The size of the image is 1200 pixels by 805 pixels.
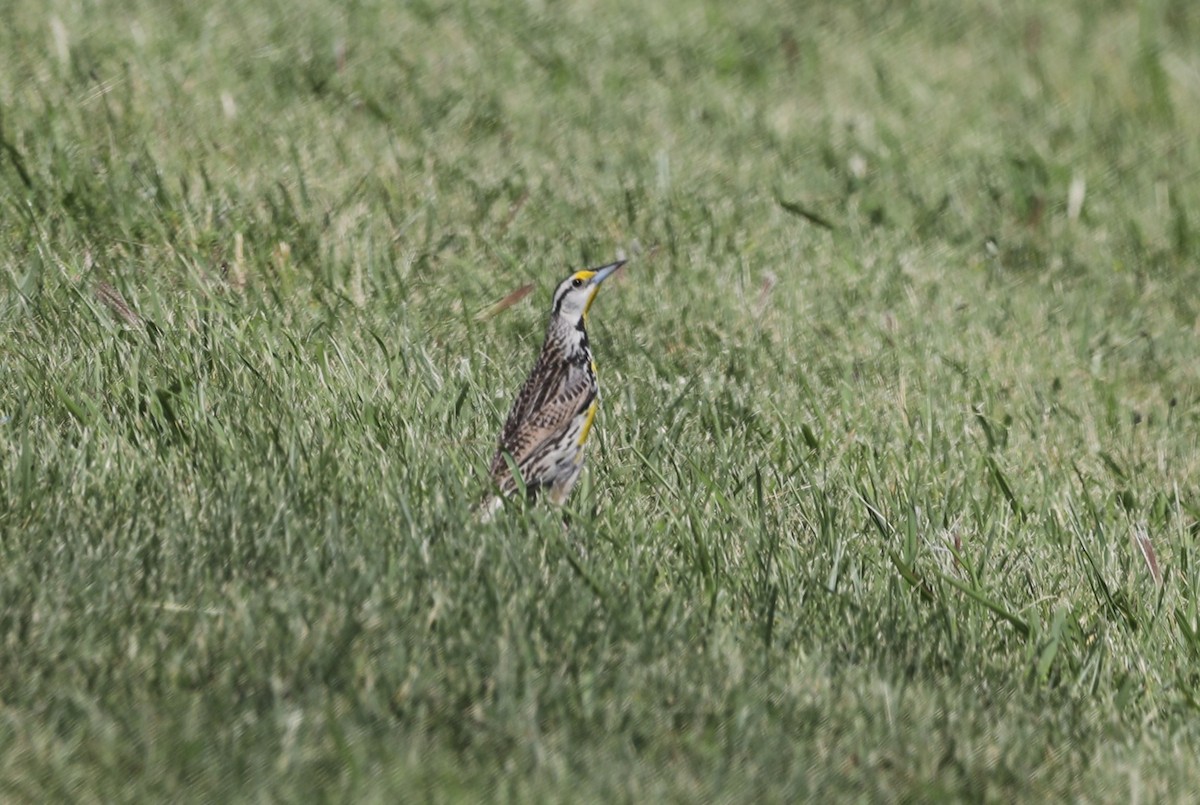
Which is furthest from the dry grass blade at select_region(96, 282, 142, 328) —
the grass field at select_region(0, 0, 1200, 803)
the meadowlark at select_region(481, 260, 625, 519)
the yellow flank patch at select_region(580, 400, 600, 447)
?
the yellow flank patch at select_region(580, 400, 600, 447)

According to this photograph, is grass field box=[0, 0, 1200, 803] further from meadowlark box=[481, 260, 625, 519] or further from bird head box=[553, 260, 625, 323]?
bird head box=[553, 260, 625, 323]

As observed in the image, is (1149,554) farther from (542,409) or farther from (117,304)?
(117,304)

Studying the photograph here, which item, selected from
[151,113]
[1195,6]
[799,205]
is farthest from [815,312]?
[1195,6]

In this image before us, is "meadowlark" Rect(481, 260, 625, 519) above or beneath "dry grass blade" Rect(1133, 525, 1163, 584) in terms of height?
above

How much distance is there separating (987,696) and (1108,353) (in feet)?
11.2

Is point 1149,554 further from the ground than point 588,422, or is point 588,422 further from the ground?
point 588,422

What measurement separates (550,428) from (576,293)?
70 cm

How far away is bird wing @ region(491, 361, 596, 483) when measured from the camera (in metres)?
4.51

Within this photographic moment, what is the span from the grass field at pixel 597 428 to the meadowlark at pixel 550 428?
123mm

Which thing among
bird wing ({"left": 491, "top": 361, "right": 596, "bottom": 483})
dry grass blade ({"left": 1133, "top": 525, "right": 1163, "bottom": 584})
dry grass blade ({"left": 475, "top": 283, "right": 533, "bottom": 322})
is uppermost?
bird wing ({"left": 491, "top": 361, "right": 596, "bottom": 483})

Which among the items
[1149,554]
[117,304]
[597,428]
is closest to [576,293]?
[597,428]

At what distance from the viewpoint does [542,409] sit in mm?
4539

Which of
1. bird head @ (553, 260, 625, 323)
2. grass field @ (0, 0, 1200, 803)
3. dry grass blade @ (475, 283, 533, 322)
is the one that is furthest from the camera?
dry grass blade @ (475, 283, 533, 322)

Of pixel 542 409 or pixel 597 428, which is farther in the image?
pixel 597 428
